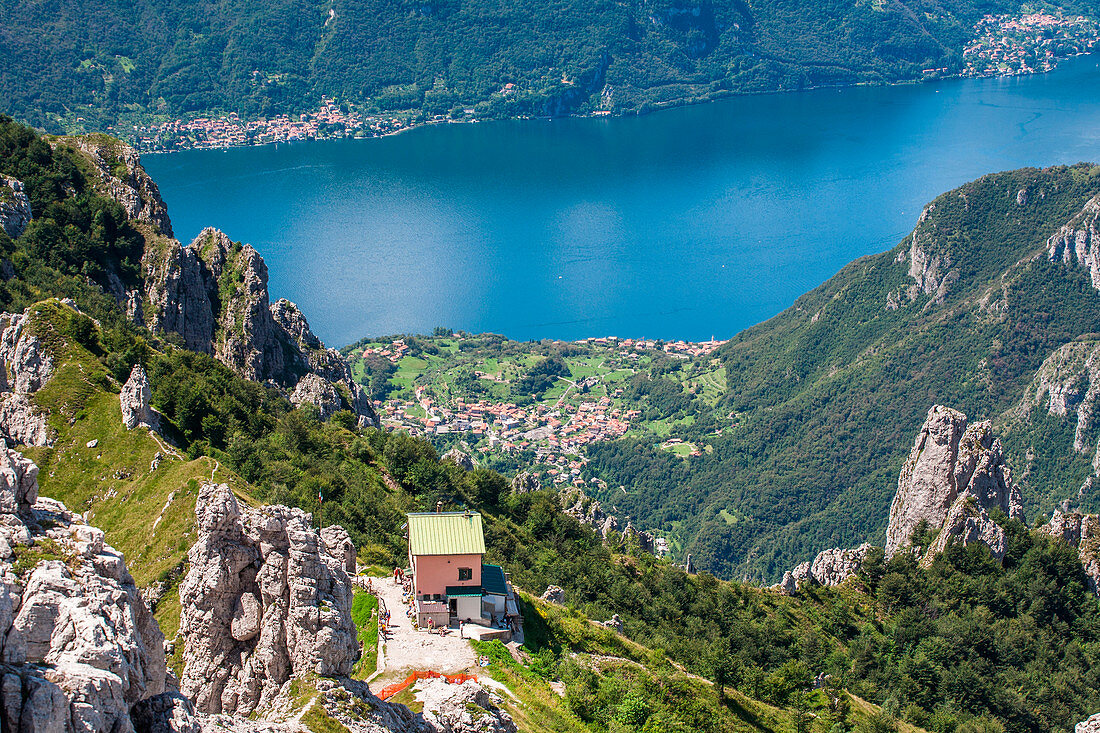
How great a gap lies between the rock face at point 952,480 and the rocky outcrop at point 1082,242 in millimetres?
78761

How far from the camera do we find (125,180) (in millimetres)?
80750

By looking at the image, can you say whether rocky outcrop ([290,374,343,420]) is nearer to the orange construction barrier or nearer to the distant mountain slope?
the orange construction barrier

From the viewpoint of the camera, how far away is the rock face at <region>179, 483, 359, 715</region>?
23547mm

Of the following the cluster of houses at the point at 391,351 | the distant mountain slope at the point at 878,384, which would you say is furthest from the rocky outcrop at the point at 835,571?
the cluster of houses at the point at 391,351

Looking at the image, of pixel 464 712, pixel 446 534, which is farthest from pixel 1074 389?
pixel 464 712

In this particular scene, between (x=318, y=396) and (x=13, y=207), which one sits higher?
(x=13, y=207)

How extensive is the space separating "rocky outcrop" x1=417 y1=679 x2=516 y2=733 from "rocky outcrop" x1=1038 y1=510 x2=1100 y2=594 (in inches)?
2452

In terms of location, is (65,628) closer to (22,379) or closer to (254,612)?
(254,612)

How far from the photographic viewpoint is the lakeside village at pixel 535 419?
15575cm

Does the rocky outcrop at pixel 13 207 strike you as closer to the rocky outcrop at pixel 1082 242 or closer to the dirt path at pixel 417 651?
the dirt path at pixel 417 651

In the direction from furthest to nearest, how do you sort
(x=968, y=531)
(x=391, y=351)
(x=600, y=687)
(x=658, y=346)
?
(x=658, y=346)
(x=391, y=351)
(x=968, y=531)
(x=600, y=687)

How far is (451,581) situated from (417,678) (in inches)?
240

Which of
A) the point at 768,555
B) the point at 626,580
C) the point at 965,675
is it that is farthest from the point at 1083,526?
the point at 768,555

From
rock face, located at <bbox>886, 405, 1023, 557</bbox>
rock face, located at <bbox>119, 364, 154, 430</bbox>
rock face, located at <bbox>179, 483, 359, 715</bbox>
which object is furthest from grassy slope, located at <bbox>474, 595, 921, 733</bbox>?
rock face, located at <bbox>886, 405, 1023, 557</bbox>
